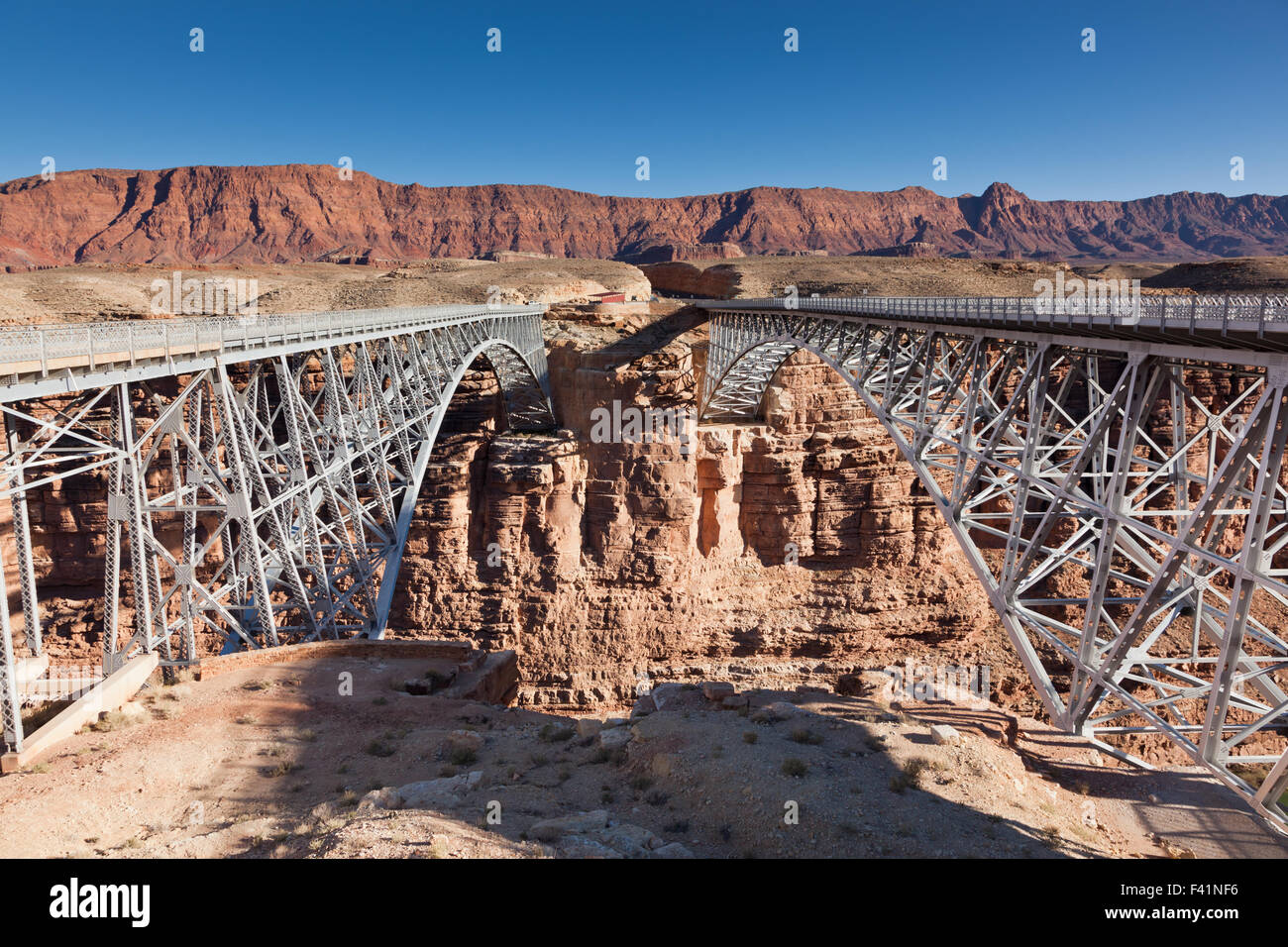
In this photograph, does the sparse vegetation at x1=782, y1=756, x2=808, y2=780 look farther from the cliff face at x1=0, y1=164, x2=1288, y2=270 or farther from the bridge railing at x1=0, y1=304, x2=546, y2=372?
the cliff face at x1=0, y1=164, x2=1288, y2=270

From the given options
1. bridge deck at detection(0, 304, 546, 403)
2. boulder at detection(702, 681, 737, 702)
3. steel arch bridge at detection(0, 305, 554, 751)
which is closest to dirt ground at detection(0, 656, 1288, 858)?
steel arch bridge at detection(0, 305, 554, 751)

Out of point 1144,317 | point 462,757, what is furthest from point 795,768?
point 1144,317

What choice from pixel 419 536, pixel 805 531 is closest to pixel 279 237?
pixel 419 536

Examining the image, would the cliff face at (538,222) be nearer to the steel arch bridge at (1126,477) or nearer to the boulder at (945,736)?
the steel arch bridge at (1126,477)

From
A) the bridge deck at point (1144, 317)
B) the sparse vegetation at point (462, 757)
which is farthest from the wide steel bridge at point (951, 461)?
the sparse vegetation at point (462, 757)

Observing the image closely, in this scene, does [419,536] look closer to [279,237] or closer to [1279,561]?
[1279,561]

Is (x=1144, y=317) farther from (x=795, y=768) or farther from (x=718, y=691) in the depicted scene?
(x=718, y=691)

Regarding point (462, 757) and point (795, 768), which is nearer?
point (795, 768)
